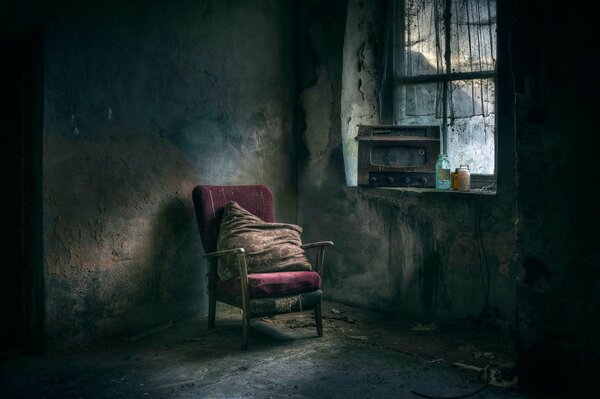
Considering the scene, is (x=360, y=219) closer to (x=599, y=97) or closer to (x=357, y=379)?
(x=357, y=379)

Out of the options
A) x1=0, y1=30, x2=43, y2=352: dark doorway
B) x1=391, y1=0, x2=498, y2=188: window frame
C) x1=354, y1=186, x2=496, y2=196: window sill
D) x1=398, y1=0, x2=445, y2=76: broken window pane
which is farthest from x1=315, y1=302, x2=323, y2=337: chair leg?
x1=398, y1=0, x2=445, y2=76: broken window pane

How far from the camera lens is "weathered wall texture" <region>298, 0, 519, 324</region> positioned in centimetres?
420

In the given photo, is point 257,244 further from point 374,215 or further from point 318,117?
point 318,117

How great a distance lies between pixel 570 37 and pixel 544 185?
78cm

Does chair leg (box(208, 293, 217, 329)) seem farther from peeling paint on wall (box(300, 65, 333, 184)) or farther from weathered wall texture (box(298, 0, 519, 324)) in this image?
peeling paint on wall (box(300, 65, 333, 184))

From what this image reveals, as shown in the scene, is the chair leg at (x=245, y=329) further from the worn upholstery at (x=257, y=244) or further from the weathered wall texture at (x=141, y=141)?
the weathered wall texture at (x=141, y=141)

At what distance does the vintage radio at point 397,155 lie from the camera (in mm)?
4719

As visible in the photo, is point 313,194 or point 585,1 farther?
point 313,194

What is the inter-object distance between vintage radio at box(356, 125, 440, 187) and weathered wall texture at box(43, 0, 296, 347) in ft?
2.93

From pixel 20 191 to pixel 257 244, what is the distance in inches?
63.5

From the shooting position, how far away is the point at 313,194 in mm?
5355

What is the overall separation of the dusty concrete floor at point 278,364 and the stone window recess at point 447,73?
155cm

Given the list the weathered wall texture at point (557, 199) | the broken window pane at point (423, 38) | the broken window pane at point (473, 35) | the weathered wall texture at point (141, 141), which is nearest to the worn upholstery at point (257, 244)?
the weathered wall texture at point (141, 141)

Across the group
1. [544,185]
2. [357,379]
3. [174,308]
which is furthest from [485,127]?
[174,308]
